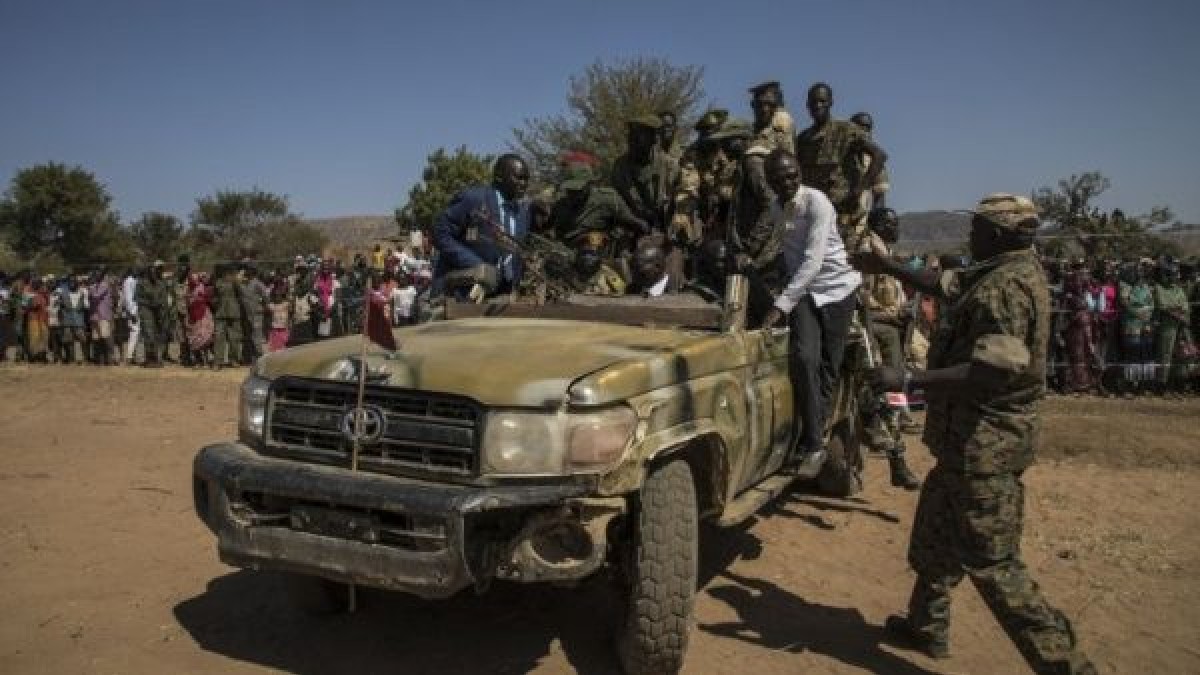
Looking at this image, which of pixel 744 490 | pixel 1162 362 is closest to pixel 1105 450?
pixel 1162 362

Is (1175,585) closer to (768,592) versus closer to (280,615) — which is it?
(768,592)

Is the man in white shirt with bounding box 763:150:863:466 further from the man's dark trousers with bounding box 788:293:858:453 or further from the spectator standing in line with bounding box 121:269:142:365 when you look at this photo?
the spectator standing in line with bounding box 121:269:142:365

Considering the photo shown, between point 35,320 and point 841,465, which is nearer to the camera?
point 841,465

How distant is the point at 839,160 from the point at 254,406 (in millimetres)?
5413

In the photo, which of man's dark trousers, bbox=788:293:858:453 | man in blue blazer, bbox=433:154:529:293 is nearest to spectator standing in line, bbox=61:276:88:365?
man in blue blazer, bbox=433:154:529:293

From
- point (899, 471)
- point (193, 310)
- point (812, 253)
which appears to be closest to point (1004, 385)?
point (812, 253)

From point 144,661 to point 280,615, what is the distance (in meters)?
0.66

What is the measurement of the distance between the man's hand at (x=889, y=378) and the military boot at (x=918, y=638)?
4.16 ft

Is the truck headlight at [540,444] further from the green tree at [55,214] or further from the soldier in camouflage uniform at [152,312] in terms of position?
the green tree at [55,214]

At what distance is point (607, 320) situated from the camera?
197 inches

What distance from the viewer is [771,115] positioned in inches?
293

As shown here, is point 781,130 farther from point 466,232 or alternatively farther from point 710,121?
point 466,232

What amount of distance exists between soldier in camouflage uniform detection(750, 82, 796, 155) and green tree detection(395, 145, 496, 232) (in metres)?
33.4

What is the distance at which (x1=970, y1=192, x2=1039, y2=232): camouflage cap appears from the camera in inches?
146
